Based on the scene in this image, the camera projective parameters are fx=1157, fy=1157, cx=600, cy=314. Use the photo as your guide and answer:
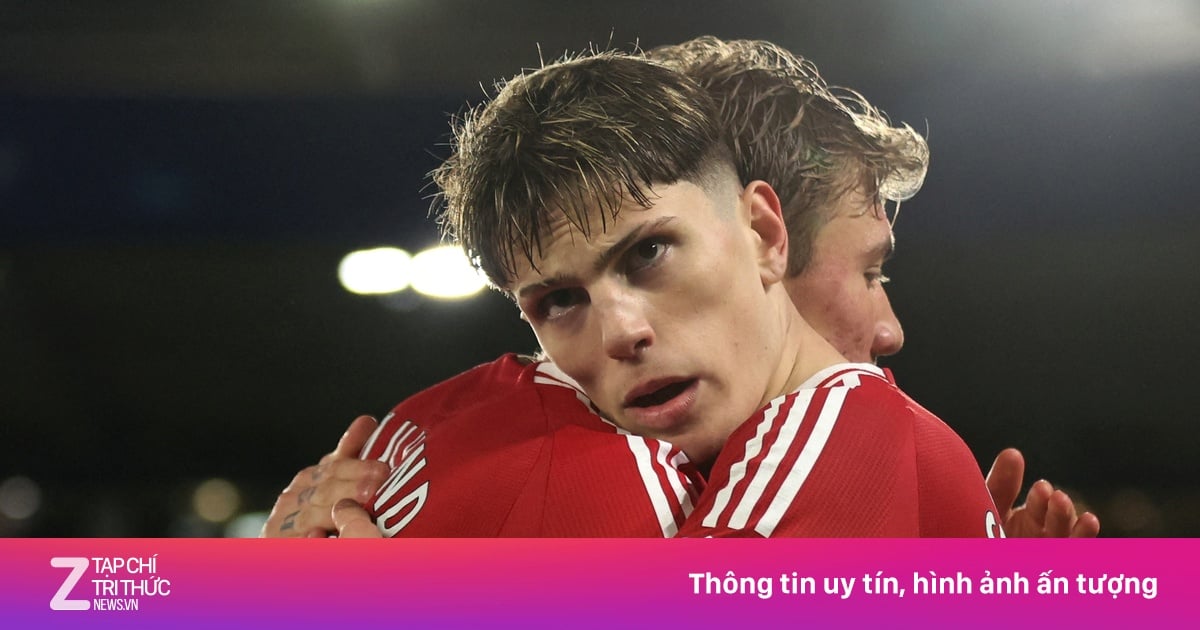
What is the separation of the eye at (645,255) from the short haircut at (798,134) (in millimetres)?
120

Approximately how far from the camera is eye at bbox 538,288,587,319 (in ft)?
3.16

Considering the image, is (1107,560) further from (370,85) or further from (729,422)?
(370,85)

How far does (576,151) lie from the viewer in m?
0.93

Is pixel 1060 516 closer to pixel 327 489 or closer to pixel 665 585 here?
pixel 665 585

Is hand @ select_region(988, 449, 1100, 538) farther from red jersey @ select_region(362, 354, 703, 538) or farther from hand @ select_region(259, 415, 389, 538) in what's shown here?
hand @ select_region(259, 415, 389, 538)

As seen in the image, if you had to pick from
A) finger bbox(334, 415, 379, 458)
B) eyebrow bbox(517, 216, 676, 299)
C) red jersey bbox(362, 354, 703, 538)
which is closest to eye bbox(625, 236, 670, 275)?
eyebrow bbox(517, 216, 676, 299)

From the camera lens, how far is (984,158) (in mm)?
1137

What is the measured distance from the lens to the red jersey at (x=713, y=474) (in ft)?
2.76

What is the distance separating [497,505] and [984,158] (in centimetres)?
60

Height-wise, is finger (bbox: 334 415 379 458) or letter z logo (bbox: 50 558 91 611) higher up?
finger (bbox: 334 415 379 458)

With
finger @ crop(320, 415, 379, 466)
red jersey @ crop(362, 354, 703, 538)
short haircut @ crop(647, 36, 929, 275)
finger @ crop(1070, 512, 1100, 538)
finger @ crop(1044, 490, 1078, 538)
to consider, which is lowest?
finger @ crop(1070, 512, 1100, 538)

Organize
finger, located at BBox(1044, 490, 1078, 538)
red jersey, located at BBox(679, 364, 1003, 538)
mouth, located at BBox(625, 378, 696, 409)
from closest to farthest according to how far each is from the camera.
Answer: red jersey, located at BBox(679, 364, 1003, 538) < mouth, located at BBox(625, 378, 696, 409) < finger, located at BBox(1044, 490, 1078, 538)

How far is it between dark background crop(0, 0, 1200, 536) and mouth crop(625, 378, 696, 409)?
0.26 m

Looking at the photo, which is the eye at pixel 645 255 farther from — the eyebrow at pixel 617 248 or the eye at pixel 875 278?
the eye at pixel 875 278
